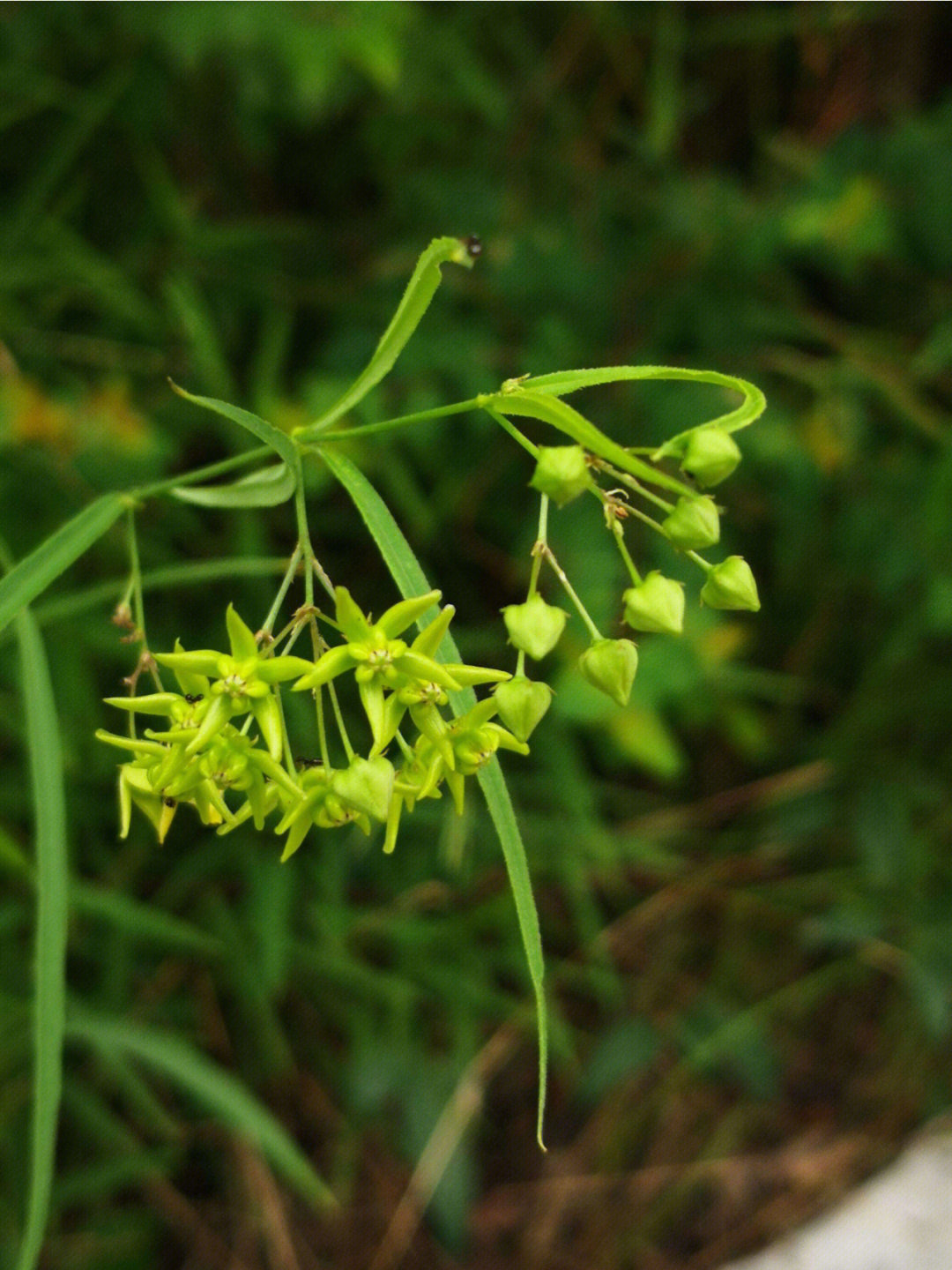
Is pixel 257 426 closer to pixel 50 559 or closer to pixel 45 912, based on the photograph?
pixel 50 559

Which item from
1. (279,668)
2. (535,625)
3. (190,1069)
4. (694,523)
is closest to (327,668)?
(279,668)

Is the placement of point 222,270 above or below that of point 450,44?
below

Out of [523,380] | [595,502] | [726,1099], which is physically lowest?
[726,1099]

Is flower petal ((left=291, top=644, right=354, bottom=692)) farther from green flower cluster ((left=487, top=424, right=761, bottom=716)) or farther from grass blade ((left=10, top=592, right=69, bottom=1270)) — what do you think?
grass blade ((left=10, top=592, right=69, bottom=1270))

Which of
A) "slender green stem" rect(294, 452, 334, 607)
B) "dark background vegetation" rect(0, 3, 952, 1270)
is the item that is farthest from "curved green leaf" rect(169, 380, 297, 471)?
"dark background vegetation" rect(0, 3, 952, 1270)

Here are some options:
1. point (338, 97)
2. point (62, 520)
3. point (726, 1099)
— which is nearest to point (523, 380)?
point (62, 520)

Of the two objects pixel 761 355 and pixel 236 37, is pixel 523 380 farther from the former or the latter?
pixel 761 355
